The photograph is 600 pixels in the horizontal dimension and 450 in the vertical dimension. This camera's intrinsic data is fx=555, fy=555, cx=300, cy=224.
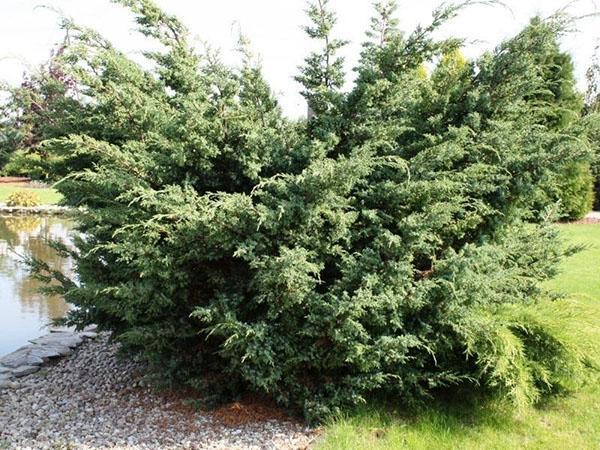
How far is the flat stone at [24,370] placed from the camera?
4.85 m

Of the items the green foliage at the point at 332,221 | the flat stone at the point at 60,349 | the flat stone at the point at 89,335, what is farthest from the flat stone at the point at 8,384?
the flat stone at the point at 89,335

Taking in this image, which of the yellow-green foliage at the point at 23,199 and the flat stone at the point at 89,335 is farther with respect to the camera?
the yellow-green foliage at the point at 23,199

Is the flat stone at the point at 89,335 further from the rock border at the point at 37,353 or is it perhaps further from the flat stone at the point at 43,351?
the flat stone at the point at 43,351

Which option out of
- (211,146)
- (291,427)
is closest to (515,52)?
(211,146)

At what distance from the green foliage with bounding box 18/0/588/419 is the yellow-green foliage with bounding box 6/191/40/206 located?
1738cm

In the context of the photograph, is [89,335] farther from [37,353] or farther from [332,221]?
[332,221]

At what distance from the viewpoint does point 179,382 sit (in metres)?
3.77

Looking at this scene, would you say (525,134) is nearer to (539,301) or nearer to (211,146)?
Answer: (539,301)

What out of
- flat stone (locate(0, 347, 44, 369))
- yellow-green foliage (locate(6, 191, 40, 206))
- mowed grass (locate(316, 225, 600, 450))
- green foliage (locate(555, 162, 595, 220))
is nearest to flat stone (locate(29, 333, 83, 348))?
flat stone (locate(0, 347, 44, 369))

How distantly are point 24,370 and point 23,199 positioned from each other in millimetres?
16422

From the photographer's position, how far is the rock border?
4.83 m

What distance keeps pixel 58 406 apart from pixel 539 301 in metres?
3.49

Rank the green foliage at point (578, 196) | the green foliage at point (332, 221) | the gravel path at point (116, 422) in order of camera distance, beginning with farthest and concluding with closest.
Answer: the green foliage at point (578, 196) → the gravel path at point (116, 422) → the green foliage at point (332, 221)

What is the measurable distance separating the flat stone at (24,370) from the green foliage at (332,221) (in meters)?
1.36
